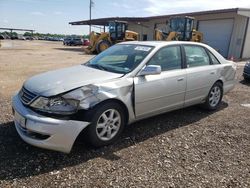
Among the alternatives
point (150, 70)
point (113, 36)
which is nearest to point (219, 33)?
point (113, 36)

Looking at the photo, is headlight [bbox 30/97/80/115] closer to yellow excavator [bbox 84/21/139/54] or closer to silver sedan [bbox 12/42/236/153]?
silver sedan [bbox 12/42/236/153]

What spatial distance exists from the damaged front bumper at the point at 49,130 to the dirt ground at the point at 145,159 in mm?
261

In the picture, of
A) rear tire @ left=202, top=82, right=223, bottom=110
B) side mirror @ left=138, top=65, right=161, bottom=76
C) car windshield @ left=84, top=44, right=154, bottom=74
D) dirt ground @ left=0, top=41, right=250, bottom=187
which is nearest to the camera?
dirt ground @ left=0, top=41, right=250, bottom=187

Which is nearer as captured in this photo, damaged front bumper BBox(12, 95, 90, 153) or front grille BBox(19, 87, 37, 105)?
damaged front bumper BBox(12, 95, 90, 153)

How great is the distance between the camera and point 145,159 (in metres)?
3.35

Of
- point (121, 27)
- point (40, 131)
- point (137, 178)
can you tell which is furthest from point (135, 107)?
point (121, 27)

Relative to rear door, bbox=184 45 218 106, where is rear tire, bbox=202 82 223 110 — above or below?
below

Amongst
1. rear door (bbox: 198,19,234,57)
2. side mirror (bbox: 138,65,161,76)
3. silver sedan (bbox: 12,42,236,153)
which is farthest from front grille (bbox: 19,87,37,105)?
rear door (bbox: 198,19,234,57)

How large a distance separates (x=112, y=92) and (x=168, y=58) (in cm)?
147

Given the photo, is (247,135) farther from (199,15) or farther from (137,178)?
(199,15)

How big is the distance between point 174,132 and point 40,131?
225 cm

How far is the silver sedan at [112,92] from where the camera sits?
3098mm

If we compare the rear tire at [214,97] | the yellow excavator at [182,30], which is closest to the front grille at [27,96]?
the rear tire at [214,97]

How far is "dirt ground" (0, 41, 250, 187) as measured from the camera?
287cm
